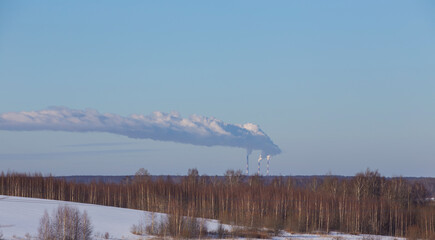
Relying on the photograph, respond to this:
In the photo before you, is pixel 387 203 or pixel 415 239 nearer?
pixel 415 239

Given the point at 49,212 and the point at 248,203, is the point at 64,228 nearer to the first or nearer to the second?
the point at 49,212

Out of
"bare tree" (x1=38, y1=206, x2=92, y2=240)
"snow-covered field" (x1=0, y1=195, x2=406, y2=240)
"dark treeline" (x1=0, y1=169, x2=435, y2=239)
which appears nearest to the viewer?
"bare tree" (x1=38, y1=206, x2=92, y2=240)

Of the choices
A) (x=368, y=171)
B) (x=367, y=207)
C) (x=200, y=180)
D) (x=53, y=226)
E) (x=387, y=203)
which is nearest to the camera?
(x=53, y=226)

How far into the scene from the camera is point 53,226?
139 ft

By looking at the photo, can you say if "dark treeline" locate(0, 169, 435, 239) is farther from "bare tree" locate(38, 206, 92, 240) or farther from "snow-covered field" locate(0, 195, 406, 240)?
"bare tree" locate(38, 206, 92, 240)

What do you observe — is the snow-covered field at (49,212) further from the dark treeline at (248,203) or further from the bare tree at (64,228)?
the dark treeline at (248,203)

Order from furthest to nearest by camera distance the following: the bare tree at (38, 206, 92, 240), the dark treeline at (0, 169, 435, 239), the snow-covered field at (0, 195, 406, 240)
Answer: the dark treeline at (0, 169, 435, 239), the snow-covered field at (0, 195, 406, 240), the bare tree at (38, 206, 92, 240)

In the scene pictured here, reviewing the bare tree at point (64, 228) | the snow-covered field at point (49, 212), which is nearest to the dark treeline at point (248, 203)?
the snow-covered field at point (49, 212)

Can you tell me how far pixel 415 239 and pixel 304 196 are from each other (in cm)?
2533

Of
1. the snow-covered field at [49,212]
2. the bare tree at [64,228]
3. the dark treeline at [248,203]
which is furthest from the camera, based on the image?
the dark treeline at [248,203]

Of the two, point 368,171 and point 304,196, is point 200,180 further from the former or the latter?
point 304,196

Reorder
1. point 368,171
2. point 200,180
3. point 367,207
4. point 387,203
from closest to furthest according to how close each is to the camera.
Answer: point 367,207, point 387,203, point 368,171, point 200,180

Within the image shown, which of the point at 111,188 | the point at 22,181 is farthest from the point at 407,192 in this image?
the point at 22,181

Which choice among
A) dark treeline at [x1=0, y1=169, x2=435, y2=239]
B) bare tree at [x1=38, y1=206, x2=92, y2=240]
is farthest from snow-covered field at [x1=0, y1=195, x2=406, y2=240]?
dark treeline at [x1=0, y1=169, x2=435, y2=239]
